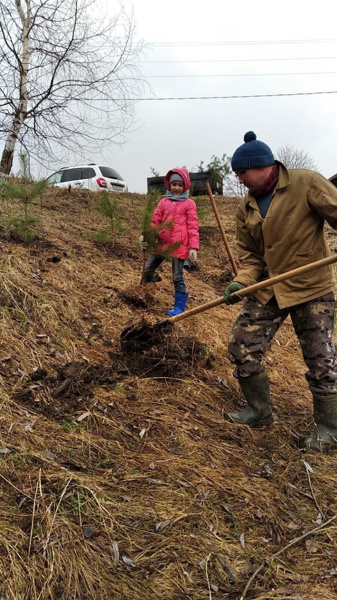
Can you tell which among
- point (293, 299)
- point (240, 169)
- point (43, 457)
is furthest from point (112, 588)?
point (240, 169)

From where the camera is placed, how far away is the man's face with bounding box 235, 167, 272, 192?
115 inches

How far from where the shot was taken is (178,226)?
17.2ft

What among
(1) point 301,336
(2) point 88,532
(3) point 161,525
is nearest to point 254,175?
(1) point 301,336

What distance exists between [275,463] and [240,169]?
1798mm

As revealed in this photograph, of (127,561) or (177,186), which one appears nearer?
(127,561)

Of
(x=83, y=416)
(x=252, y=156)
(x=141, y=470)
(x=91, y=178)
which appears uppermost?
(x=91, y=178)

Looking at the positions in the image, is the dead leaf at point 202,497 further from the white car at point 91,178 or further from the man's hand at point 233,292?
the white car at point 91,178

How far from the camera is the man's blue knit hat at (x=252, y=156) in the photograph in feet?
9.35

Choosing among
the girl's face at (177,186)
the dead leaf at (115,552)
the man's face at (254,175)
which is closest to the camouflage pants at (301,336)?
the man's face at (254,175)

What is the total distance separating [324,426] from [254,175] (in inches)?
65.6

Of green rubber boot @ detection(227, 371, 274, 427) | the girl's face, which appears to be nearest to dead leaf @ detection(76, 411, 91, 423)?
green rubber boot @ detection(227, 371, 274, 427)

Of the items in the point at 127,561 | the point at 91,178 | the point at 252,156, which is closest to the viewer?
the point at 127,561

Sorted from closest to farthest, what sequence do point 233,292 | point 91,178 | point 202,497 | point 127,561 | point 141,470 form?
1. point 127,561
2. point 202,497
3. point 141,470
4. point 233,292
5. point 91,178

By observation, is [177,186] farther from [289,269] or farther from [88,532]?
[88,532]
